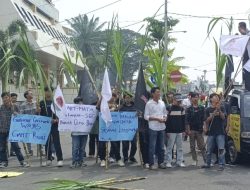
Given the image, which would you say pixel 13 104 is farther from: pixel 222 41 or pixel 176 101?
pixel 222 41

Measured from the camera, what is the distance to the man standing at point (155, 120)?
10961mm

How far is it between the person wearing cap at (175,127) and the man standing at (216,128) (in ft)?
2.01

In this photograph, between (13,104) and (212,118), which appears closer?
(212,118)

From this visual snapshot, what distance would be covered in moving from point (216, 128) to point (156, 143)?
53.4 inches

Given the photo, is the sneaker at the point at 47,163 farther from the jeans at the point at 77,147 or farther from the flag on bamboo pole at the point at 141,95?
the flag on bamboo pole at the point at 141,95

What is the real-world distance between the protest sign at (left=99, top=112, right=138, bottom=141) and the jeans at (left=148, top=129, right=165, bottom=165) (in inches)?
21.6

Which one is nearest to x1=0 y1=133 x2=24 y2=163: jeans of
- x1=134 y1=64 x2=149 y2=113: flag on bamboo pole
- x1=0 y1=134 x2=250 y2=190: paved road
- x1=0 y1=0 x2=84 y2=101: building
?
x1=0 y1=134 x2=250 y2=190: paved road

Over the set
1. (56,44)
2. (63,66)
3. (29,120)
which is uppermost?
(56,44)

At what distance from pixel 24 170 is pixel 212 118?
419 centimetres

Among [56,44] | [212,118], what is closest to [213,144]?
[212,118]

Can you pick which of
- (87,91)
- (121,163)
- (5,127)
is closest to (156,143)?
(121,163)

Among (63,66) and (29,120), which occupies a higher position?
(63,66)

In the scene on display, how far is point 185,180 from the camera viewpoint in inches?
376

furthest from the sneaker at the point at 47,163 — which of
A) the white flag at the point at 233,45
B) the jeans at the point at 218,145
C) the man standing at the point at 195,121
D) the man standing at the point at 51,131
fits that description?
the white flag at the point at 233,45
